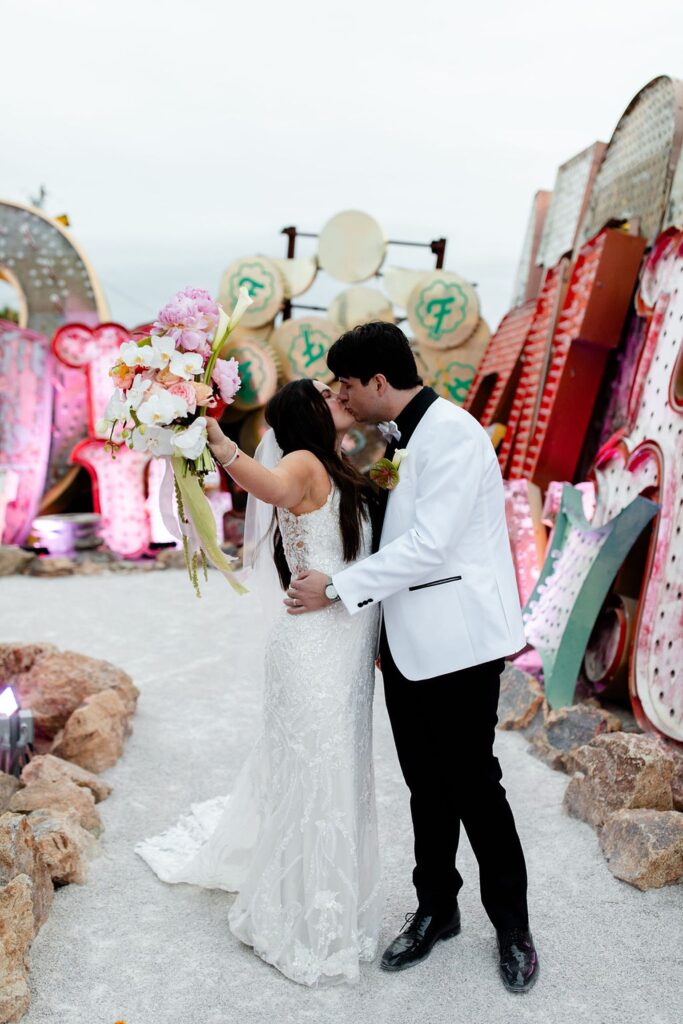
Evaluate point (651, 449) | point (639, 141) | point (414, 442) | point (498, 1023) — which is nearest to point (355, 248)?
point (639, 141)

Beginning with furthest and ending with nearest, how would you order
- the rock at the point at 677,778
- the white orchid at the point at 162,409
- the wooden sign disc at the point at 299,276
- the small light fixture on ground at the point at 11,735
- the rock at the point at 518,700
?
the wooden sign disc at the point at 299,276
the rock at the point at 518,700
the small light fixture on ground at the point at 11,735
the rock at the point at 677,778
the white orchid at the point at 162,409

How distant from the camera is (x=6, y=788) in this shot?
303 cm

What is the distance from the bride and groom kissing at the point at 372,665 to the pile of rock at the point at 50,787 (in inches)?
22.2

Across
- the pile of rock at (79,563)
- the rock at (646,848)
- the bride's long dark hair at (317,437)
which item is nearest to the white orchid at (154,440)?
the bride's long dark hair at (317,437)

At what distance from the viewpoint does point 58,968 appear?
2.25 metres

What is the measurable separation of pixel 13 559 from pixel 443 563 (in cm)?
665

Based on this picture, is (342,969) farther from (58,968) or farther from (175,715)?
(175,715)

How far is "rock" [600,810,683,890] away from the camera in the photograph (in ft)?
8.95

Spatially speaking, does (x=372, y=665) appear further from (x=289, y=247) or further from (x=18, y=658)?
(x=289, y=247)

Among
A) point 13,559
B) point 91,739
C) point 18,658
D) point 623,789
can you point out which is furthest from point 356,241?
point 623,789

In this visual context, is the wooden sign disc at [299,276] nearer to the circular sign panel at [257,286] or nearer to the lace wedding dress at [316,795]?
the circular sign panel at [257,286]

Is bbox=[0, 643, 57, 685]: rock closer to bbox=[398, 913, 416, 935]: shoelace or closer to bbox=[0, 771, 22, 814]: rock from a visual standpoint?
bbox=[0, 771, 22, 814]: rock

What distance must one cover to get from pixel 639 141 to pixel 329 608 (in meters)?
4.72

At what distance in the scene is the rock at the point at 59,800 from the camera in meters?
2.95
